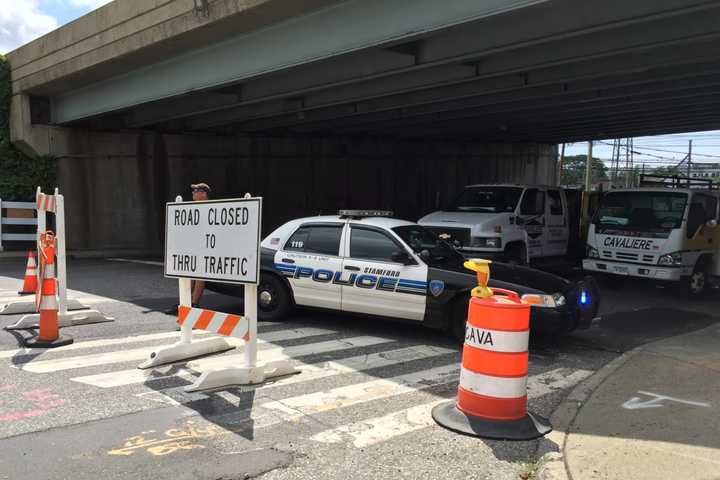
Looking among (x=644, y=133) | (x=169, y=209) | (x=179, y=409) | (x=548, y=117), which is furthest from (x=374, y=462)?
(x=644, y=133)

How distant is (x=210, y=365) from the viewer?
20.5ft

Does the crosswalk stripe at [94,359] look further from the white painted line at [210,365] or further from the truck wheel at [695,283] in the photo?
the truck wheel at [695,283]

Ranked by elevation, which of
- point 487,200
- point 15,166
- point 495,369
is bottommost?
point 495,369

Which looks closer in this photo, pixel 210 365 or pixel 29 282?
pixel 210 365

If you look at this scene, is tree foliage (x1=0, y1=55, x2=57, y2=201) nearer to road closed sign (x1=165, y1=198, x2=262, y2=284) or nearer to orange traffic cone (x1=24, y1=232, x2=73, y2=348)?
orange traffic cone (x1=24, y1=232, x2=73, y2=348)

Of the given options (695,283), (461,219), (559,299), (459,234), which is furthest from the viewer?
(461,219)

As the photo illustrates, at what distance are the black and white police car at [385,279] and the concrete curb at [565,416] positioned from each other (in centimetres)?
68

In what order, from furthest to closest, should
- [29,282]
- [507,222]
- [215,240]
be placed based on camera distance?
1. [507,222]
2. [29,282]
3. [215,240]

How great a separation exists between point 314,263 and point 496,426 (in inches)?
159

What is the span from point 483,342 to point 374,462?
4.07 feet

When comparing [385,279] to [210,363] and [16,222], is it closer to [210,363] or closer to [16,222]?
[210,363]

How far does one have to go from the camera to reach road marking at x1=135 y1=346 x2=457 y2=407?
17.2 feet

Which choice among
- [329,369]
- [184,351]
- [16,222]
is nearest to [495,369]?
[329,369]

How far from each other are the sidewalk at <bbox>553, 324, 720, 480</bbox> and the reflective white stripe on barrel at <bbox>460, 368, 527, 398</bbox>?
0.49 m
